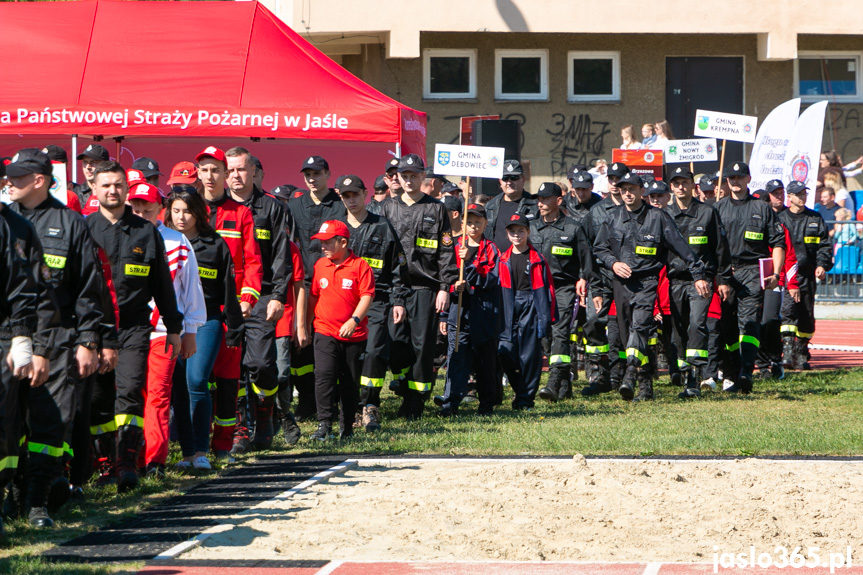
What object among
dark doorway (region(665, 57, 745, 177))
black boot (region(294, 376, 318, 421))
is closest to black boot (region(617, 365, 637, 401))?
black boot (region(294, 376, 318, 421))

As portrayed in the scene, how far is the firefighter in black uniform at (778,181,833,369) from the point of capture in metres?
15.6

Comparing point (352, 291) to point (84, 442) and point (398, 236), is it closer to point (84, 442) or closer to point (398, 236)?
point (398, 236)

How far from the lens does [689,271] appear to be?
13188 millimetres

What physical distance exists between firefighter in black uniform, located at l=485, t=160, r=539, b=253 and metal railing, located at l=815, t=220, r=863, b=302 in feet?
31.3

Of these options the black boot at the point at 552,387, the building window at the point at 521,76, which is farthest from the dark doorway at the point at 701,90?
the black boot at the point at 552,387

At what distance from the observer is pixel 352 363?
1003 centimetres

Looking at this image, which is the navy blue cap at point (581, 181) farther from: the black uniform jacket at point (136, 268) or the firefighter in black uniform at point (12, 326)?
the firefighter in black uniform at point (12, 326)

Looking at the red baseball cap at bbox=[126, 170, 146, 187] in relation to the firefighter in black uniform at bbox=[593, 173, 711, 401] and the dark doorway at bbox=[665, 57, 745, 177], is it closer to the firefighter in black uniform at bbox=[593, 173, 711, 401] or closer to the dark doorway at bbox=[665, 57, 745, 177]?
the firefighter in black uniform at bbox=[593, 173, 711, 401]

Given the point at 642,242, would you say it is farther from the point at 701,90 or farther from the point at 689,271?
the point at 701,90

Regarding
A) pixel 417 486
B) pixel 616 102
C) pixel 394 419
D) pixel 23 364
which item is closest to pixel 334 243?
pixel 394 419

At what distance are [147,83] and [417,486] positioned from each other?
30.3ft

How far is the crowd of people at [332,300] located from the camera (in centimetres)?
697

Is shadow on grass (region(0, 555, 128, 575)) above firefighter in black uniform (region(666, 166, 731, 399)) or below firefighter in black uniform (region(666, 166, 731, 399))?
below

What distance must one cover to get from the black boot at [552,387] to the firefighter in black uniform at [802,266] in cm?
432
